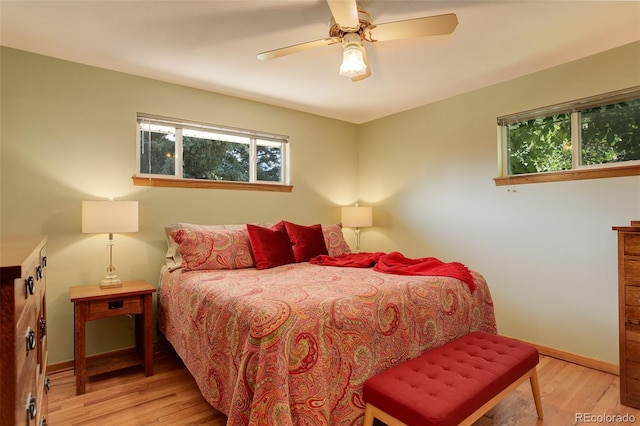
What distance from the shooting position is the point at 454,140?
3627mm

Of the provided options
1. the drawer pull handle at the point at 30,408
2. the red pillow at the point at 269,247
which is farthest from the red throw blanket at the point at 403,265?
the drawer pull handle at the point at 30,408

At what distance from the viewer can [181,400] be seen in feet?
7.18

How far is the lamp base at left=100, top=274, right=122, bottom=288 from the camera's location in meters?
2.61

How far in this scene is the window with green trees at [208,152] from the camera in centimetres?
316

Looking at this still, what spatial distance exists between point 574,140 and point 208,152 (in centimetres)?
339

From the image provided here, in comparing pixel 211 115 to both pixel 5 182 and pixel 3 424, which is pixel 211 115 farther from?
pixel 3 424

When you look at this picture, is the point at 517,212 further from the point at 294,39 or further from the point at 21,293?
the point at 21,293

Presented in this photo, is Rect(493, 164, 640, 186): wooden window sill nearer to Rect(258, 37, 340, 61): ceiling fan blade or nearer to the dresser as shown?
the dresser

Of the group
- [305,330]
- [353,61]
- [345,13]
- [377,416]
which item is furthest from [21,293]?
[353,61]

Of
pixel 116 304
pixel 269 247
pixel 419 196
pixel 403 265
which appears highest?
pixel 419 196

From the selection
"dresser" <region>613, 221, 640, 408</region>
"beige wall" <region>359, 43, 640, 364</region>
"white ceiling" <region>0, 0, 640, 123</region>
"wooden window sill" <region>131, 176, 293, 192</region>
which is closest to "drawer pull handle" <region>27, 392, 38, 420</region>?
"white ceiling" <region>0, 0, 640, 123</region>

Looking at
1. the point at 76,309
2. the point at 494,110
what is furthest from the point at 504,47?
the point at 76,309

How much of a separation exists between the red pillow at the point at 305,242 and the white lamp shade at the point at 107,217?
1.30 metres

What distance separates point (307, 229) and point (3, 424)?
265cm
